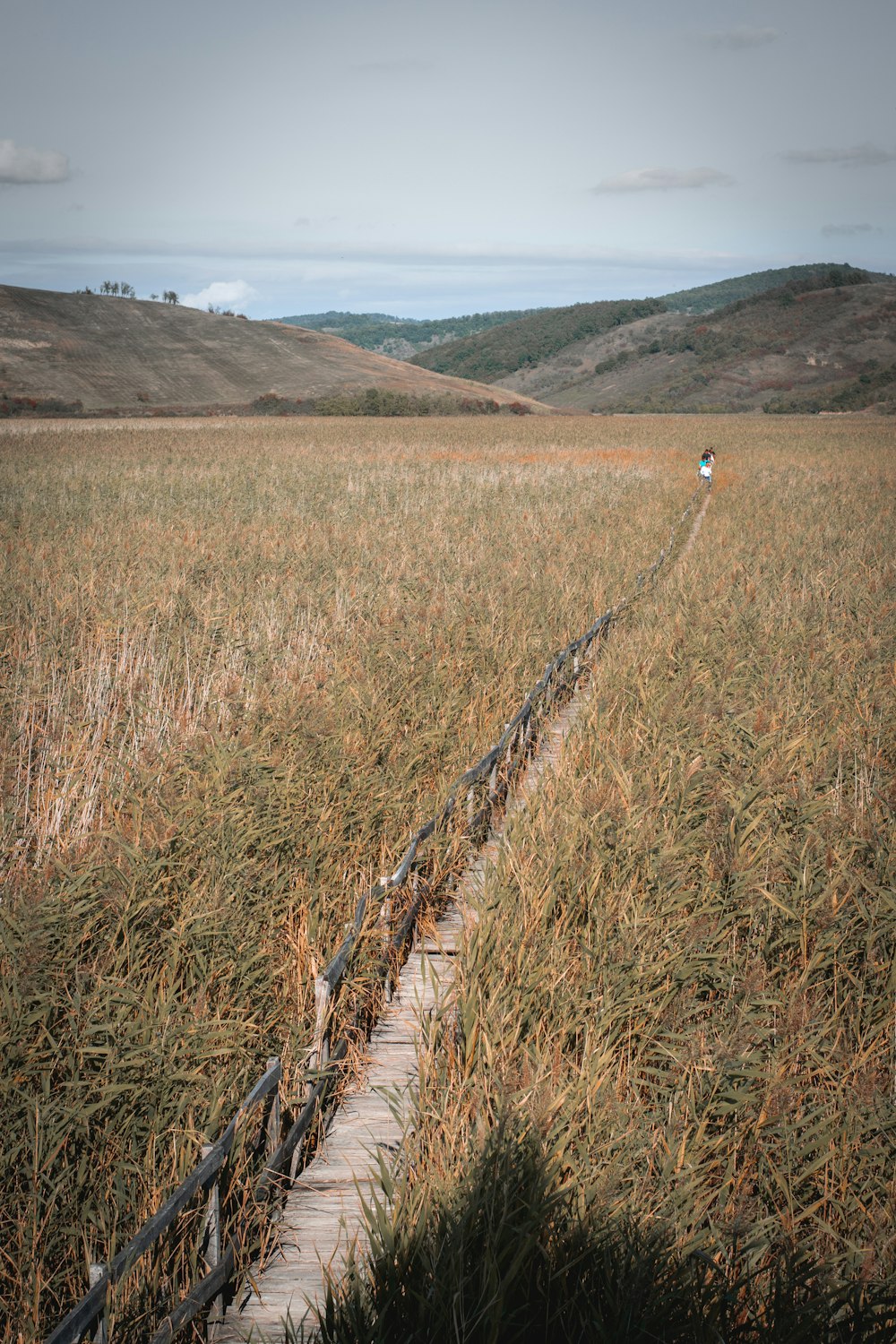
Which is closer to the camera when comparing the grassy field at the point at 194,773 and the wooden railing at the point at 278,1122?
the wooden railing at the point at 278,1122

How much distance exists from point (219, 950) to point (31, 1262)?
1526 mm

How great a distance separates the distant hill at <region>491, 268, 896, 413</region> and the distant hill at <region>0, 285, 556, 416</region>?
37.8m

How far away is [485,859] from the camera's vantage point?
531 centimetres

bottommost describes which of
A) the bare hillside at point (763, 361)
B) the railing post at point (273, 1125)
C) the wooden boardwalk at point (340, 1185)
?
the wooden boardwalk at point (340, 1185)

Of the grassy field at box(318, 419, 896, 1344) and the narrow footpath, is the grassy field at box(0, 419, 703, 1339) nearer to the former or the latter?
the narrow footpath

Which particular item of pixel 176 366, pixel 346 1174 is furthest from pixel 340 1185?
pixel 176 366

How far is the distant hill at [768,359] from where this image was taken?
127 meters

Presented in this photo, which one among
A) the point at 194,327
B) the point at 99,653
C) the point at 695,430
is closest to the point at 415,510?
the point at 99,653

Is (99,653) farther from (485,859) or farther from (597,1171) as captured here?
(597,1171)

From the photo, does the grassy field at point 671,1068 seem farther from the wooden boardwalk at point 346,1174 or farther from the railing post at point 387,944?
the railing post at point 387,944

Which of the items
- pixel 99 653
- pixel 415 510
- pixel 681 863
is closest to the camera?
pixel 681 863

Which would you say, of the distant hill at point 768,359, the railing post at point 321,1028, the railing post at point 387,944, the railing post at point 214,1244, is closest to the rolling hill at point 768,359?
the distant hill at point 768,359

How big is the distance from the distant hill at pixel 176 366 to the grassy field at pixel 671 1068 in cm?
6866

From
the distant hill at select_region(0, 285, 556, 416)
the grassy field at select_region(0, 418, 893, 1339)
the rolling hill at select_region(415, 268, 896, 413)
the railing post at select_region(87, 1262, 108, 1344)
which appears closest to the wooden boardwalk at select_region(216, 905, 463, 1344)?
the grassy field at select_region(0, 418, 893, 1339)
